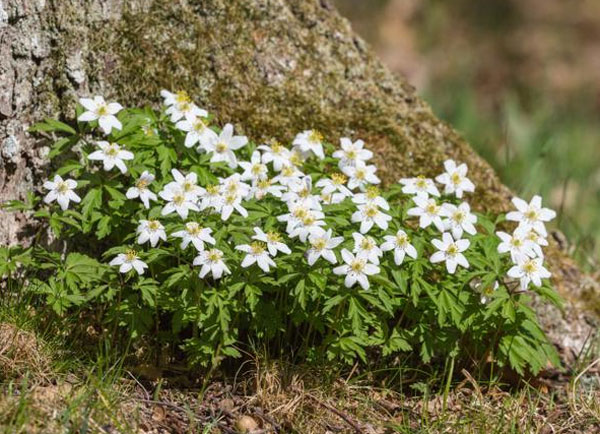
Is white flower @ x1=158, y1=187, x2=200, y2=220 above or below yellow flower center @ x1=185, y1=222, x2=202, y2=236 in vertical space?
above

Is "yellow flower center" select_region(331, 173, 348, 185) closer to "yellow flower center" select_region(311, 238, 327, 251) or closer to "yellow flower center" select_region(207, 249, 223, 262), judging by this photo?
"yellow flower center" select_region(311, 238, 327, 251)

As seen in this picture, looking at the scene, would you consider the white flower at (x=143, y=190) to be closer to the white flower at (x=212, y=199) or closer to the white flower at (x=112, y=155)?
the white flower at (x=112, y=155)

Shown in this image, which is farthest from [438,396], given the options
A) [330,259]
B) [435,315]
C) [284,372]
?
[330,259]

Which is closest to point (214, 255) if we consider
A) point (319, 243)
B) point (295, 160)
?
point (319, 243)

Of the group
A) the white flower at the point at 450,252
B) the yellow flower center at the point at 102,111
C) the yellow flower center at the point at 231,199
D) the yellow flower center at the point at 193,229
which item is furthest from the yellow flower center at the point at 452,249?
the yellow flower center at the point at 102,111

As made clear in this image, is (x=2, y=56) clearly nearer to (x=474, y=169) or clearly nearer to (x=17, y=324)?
(x=17, y=324)

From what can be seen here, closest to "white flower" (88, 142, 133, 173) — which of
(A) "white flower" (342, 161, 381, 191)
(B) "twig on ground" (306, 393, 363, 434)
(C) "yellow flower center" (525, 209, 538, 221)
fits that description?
(A) "white flower" (342, 161, 381, 191)
